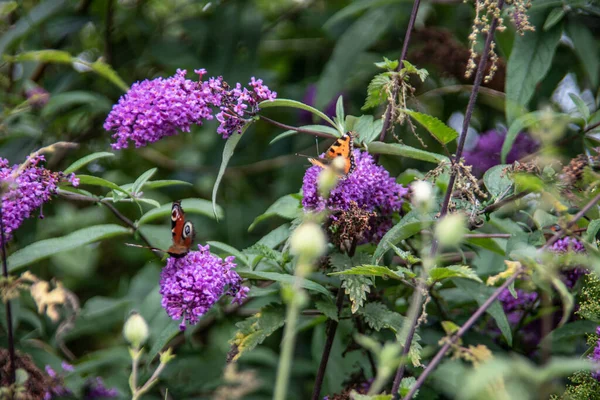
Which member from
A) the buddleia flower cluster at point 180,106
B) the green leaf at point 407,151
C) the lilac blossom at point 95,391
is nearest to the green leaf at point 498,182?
the green leaf at point 407,151

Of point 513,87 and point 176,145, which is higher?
point 513,87

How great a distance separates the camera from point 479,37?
78.2 inches

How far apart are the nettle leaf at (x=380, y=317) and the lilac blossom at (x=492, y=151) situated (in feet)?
2.52

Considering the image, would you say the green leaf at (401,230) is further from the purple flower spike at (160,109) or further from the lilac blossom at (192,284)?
the purple flower spike at (160,109)

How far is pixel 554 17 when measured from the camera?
167cm

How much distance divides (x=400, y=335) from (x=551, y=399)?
247 millimetres

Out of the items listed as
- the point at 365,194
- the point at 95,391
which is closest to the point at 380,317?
the point at 365,194

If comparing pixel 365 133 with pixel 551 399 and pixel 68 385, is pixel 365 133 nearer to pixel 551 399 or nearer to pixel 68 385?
pixel 551 399

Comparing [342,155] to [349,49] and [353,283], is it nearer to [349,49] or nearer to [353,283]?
[353,283]

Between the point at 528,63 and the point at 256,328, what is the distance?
3.13 feet

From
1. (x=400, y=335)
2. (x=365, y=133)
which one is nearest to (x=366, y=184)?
(x=365, y=133)

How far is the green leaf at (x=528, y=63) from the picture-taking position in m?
1.56

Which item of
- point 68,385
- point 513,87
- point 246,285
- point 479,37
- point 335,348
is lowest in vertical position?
point 68,385

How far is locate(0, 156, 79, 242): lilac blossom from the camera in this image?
3.90ft
